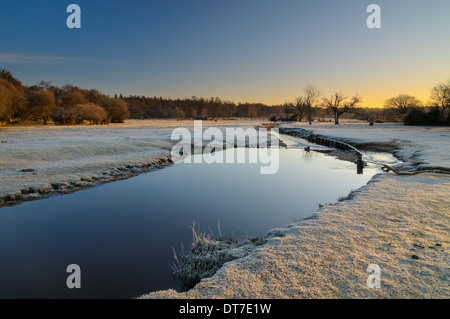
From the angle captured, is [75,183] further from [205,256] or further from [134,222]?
[205,256]

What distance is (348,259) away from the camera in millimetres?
4910

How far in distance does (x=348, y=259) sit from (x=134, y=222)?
24.4 feet

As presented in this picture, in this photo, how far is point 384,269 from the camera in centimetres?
457

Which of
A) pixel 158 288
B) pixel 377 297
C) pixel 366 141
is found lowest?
pixel 158 288

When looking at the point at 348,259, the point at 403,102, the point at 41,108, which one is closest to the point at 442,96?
the point at 403,102

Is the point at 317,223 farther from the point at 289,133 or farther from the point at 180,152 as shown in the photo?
the point at 289,133

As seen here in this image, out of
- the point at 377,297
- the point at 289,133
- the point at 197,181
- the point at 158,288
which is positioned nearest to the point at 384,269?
the point at 377,297

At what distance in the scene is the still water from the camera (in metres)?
5.79

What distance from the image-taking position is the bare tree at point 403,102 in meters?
88.9

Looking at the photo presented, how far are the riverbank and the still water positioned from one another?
1.82 metres

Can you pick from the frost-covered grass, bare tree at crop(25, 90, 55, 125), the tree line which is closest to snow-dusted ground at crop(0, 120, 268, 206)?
the frost-covered grass

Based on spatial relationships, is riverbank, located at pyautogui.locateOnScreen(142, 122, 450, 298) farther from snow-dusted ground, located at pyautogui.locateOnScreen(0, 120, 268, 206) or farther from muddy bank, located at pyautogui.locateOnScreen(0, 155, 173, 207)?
snow-dusted ground, located at pyautogui.locateOnScreen(0, 120, 268, 206)

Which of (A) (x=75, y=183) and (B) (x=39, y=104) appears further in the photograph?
(B) (x=39, y=104)
